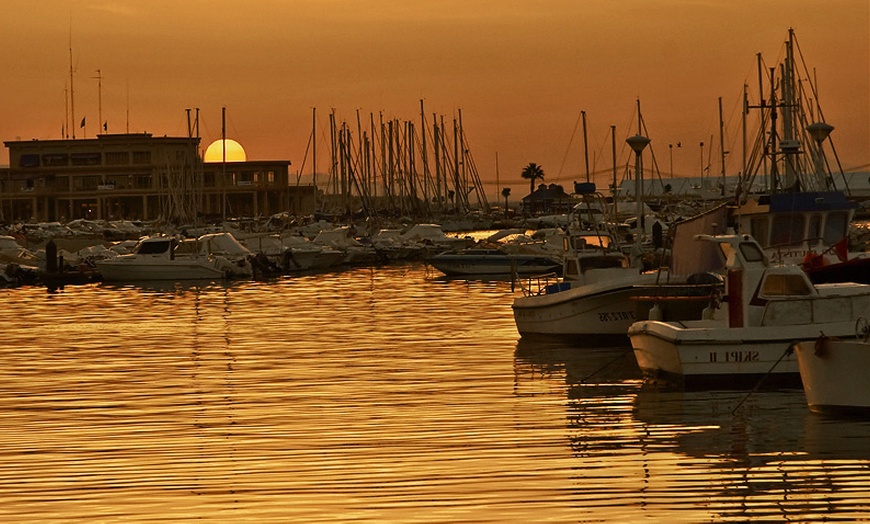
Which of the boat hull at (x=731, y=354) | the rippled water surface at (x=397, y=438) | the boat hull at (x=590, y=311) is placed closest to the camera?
the rippled water surface at (x=397, y=438)

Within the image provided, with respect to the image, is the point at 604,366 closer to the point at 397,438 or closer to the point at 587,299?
the point at 587,299

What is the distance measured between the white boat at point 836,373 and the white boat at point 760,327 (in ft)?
8.01

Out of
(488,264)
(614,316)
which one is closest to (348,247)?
(488,264)

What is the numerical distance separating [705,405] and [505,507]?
8.81 m

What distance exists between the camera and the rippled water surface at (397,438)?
56.4 ft

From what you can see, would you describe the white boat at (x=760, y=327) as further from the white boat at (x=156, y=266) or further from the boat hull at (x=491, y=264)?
the boat hull at (x=491, y=264)

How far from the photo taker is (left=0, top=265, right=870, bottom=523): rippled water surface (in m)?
17.2

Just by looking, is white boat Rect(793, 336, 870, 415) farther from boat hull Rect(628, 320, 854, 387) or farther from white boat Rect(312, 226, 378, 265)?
white boat Rect(312, 226, 378, 265)

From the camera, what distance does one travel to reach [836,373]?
2227 centimetres

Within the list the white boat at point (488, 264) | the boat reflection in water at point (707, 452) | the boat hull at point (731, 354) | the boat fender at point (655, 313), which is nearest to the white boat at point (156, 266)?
the white boat at point (488, 264)

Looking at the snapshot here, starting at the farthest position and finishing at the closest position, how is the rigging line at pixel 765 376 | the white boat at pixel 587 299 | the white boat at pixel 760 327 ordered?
the white boat at pixel 587 299, the white boat at pixel 760 327, the rigging line at pixel 765 376

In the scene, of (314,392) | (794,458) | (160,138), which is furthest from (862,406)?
(160,138)

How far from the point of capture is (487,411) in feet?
82.8

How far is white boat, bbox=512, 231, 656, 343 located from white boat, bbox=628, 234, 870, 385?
7.55 metres
